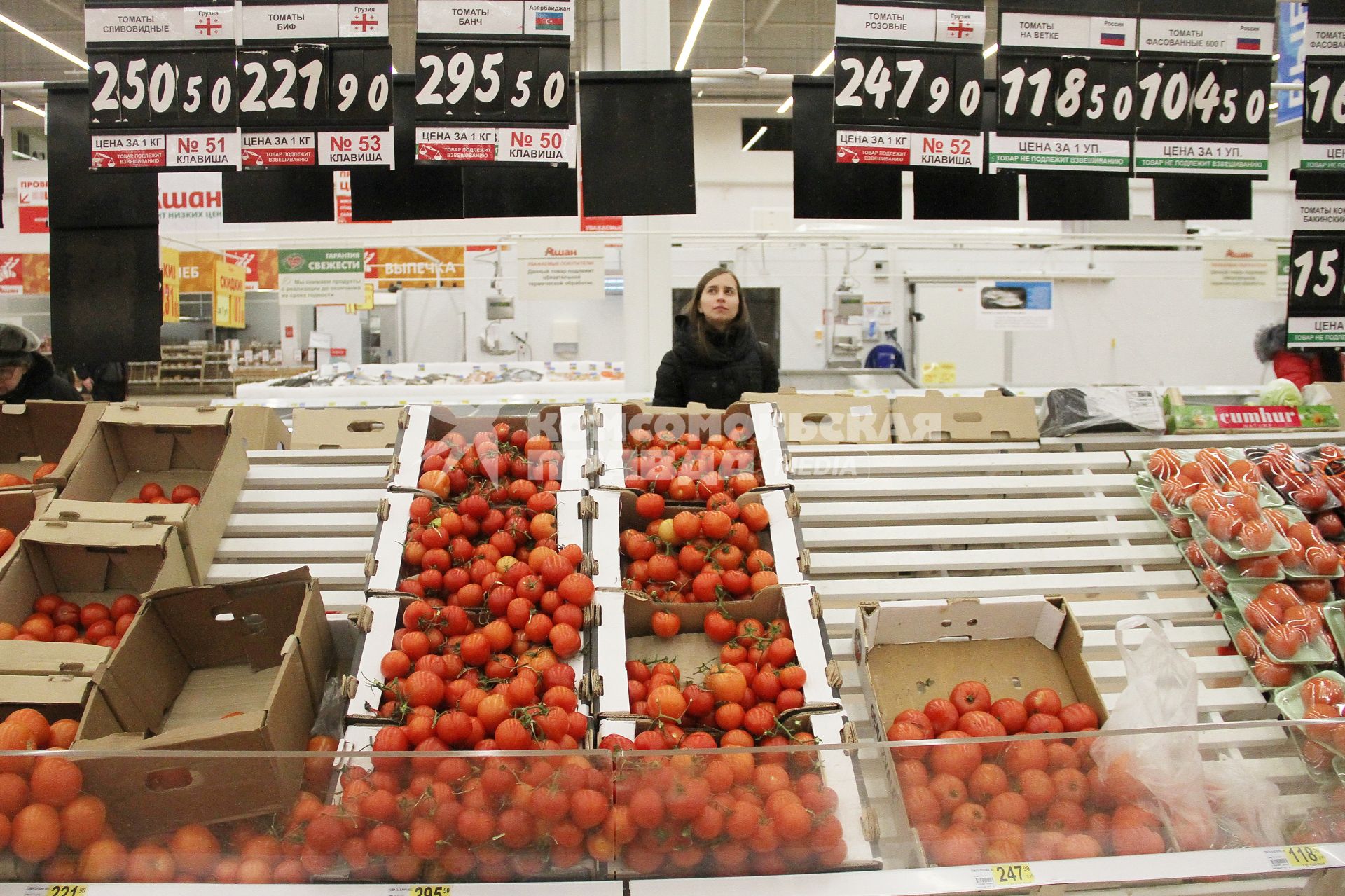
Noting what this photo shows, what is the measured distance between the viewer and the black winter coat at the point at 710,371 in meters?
3.56

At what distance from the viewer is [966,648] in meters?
2.18

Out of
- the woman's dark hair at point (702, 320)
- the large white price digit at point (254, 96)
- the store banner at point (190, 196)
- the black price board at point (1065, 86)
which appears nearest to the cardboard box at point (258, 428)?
the large white price digit at point (254, 96)

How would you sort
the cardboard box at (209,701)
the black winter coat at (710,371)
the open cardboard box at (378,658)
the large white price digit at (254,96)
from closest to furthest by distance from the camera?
the cardboard box at (209,701) < the open cardboard box at (378,658) < the large white price digit at (254,96) < the black winter coat at (710,371)

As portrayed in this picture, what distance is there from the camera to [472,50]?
277 cm

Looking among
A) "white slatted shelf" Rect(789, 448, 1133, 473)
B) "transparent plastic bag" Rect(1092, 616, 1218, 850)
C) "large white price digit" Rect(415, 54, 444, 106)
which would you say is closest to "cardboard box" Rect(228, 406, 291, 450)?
"large white price digit" Rect(415, 54, 444, 106)

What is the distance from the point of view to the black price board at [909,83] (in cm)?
285

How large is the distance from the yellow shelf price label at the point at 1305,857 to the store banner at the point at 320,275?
500cm

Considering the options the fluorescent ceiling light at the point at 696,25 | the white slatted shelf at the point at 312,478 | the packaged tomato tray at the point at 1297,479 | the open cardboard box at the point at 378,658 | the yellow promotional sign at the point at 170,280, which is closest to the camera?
the open cardboard box at the point at 378,658

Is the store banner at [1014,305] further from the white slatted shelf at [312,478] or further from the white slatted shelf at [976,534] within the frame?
the white slatted shelf at [312,478]

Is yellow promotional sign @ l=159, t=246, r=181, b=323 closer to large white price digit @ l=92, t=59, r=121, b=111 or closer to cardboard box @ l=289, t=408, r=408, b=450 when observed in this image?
large white price digit @ l=92, t=59, r=121, b=111

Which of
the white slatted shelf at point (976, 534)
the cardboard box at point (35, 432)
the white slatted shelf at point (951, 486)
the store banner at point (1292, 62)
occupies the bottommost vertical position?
the white slatted shelf at point (976, 534)

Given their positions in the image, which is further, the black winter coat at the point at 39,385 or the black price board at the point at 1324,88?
the black winter coat at the point at 39,385

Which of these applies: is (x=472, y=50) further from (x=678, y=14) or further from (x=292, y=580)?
(x=678, y=14)

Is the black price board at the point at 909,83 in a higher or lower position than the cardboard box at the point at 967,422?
higher
